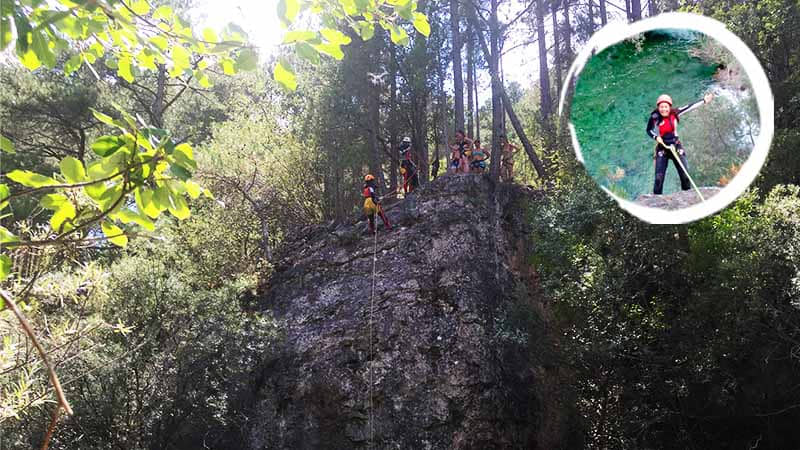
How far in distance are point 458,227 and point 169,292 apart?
5.98 metres

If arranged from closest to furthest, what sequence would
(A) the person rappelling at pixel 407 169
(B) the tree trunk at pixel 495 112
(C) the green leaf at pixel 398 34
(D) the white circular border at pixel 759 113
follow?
1. (C) the green leaf at pixel 398 34
2. (D) the white circular border at pixel 759 113
3. (A) the person rappelling at pixel 407 169
4. (B) the tree trunk at pixel 495 112

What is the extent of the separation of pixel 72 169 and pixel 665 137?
3.48 m

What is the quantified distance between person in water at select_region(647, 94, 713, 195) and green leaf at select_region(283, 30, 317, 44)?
9.57 feet

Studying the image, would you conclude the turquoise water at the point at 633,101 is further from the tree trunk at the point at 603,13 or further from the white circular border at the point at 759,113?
the tree trunk at the point at 603,13

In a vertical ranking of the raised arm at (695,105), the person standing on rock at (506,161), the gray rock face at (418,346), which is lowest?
the gray rock face at (418,346)

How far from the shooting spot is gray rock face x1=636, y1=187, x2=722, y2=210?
3.78m

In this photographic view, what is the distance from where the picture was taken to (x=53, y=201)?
1.43m

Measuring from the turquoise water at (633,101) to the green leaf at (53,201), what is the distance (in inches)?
138

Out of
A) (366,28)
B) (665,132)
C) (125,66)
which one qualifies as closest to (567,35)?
(665,132)

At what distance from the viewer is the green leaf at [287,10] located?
1.42 meters

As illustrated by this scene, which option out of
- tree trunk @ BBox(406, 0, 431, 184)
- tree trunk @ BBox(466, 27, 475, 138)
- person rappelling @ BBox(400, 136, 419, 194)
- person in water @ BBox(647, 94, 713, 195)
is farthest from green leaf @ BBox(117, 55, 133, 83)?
tree trunk @ BBox(466, 27, 475, 138)

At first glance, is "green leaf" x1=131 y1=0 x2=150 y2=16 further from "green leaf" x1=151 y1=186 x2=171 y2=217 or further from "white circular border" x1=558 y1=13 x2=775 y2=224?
"white circular border" x1=558 y1=13 x2=775 y2=224

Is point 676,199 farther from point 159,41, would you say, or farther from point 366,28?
point 159,41

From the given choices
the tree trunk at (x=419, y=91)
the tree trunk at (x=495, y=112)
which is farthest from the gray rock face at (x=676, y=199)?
the tree trunk at (x=419, y=91)
